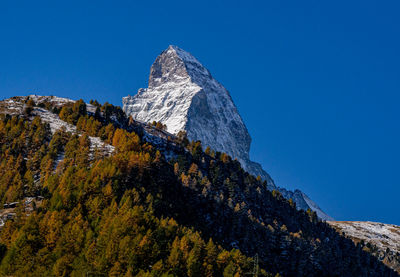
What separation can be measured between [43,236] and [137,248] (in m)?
23.7

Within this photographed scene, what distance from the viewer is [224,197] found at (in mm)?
165750

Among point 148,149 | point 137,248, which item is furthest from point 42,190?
point 148,149

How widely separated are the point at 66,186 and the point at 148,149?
58745 mm

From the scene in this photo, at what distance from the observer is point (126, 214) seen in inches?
3775

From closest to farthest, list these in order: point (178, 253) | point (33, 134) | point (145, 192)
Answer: point (178, 253)
point (145, 192)
point (33, 134)

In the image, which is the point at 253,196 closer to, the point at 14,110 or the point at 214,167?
the point at 214,167

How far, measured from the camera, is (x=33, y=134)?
156750 mm

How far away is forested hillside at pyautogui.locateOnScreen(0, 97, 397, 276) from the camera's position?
85.5m

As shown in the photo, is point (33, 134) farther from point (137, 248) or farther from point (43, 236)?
point (137, 248)

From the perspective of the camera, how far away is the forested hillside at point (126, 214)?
85.5 metres

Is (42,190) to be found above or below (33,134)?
below

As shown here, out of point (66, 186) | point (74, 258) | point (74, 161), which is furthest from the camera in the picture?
point (74, 161)

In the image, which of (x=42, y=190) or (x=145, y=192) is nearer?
(x=42, y=190)

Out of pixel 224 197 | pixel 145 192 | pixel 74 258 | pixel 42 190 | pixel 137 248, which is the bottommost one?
pixel 74 258
